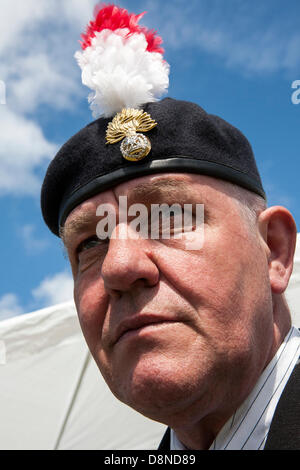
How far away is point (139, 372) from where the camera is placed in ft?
3.63

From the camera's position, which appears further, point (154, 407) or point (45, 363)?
point (45, 363)

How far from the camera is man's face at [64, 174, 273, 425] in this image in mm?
1094

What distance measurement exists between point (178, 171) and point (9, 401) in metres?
2.76

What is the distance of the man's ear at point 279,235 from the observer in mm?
1366

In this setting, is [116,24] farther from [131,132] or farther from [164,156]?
[164,156]

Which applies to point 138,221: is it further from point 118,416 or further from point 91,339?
point 118,416

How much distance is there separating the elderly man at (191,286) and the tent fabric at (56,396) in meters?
1.81

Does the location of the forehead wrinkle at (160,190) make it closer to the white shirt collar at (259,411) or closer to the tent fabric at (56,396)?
the white shirt collar at (259,411)

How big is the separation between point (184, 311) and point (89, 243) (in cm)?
47
